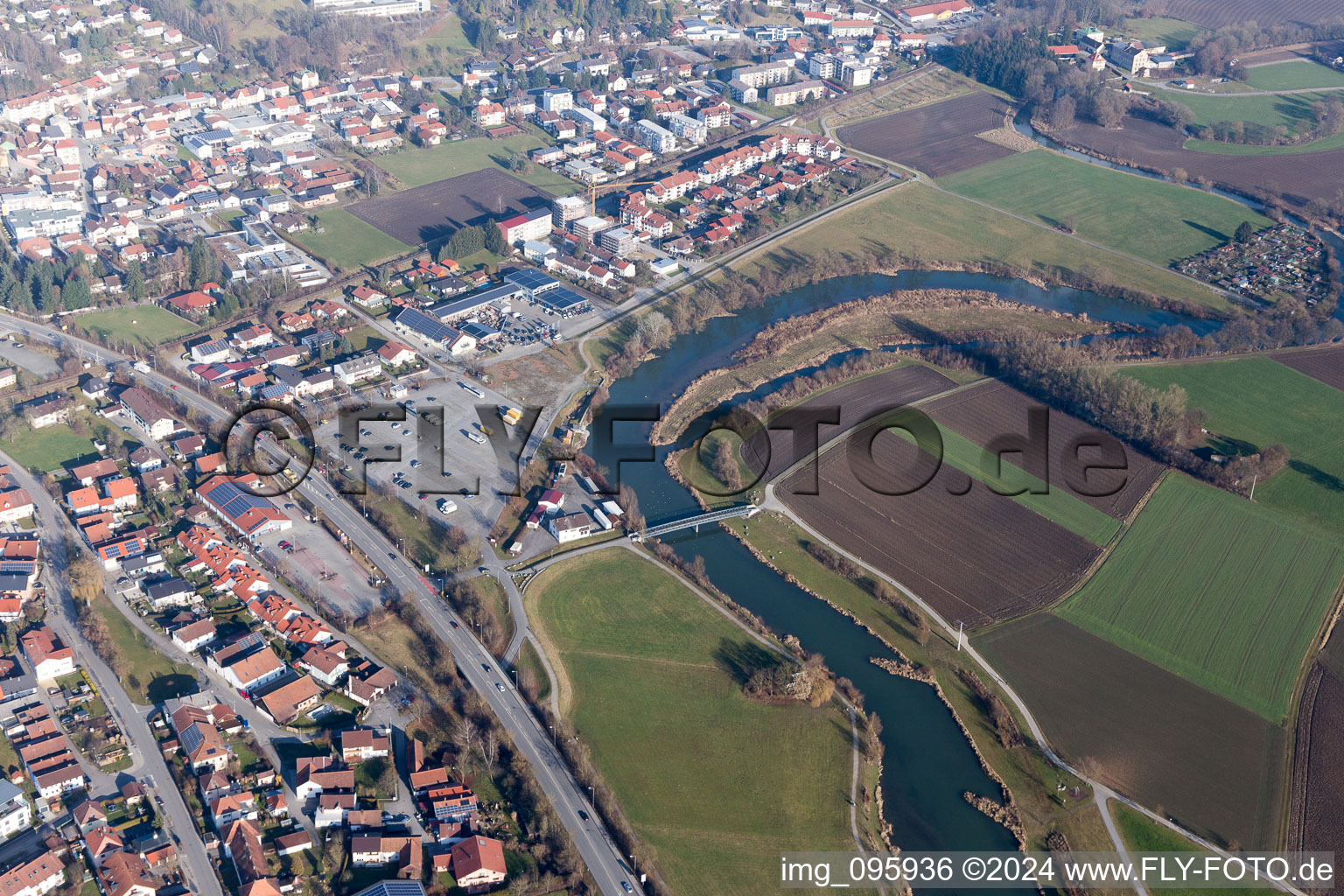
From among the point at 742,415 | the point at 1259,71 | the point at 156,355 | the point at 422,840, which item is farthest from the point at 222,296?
the point at 1259,71

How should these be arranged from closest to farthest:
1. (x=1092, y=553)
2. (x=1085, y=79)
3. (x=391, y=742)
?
(x=391, y=742) < (x=1092, y=553) < (x=1085, y=79)

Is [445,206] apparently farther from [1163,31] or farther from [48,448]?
[1163,31]

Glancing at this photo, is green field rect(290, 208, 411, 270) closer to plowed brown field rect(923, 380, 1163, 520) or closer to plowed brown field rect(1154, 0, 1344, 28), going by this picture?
plowed brown field rect(923, 380, 1163, 520)

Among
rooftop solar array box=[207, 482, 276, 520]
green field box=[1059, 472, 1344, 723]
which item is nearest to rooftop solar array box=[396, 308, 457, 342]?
rooftop solar array box=[207, 482, 276, 520]

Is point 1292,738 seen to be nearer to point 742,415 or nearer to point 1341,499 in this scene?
point 1341,499

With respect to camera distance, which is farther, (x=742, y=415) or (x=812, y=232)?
(x=812, y=232)
